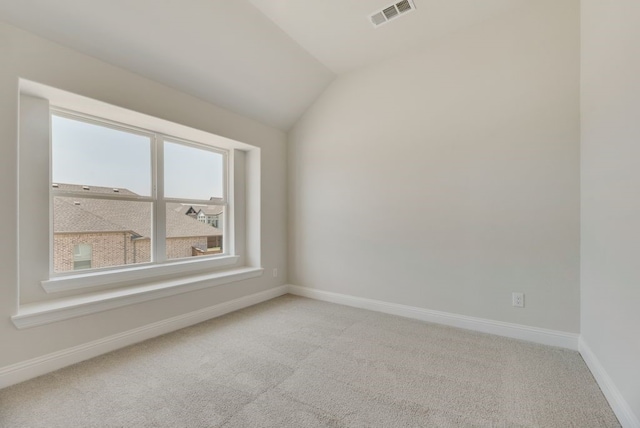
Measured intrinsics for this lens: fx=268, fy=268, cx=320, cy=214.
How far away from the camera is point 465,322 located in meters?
2.66

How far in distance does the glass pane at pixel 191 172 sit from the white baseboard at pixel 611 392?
3832 mm

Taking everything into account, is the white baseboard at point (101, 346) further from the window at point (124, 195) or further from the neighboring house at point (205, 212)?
the neighboring house at point (205, 212)

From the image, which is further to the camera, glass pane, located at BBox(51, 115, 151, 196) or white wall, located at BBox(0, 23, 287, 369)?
glass pane, located at BBox(51, 115, 151, 196)

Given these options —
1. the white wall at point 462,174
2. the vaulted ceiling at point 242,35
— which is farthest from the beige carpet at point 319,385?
the vaulted ceiling at point 242,35

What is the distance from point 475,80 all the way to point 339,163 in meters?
1.67

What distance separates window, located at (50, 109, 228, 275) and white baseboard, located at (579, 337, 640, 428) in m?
3.65

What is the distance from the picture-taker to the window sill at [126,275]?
2166mm

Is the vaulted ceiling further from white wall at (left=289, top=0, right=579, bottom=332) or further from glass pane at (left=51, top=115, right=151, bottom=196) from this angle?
glass pane at (left=51, top=115, right=151, bottom=196)

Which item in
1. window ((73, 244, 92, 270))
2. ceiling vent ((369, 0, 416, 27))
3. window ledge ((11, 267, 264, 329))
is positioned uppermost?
ceiling vent ((369, 0, 416, 27))

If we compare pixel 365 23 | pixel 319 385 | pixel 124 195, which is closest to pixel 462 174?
pixel 365 23

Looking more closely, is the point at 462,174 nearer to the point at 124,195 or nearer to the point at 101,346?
the point at 124,195

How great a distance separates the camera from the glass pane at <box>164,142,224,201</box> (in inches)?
120

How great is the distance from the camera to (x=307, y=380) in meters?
1.83

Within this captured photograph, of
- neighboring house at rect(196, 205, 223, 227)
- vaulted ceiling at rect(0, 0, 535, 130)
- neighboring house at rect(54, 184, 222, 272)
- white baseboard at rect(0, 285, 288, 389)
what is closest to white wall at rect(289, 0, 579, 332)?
vaulted ceiling at rect(0, 0, 535, 130)
